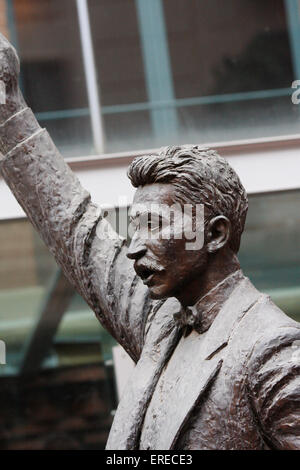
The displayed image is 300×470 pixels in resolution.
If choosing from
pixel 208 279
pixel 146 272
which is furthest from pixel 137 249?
pixel 208 279

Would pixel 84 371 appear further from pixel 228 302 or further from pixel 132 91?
pixel 228 302

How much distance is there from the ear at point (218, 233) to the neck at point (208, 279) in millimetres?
31

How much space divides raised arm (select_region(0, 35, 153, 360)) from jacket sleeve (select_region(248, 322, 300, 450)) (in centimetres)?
62

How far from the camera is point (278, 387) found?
2465mm

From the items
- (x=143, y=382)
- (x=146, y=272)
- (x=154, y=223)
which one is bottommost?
(x=143, y=382)

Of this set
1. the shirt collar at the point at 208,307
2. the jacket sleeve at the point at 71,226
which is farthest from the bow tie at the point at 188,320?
the jacket sleeve at the point at 71,226

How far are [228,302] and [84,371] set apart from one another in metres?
4.60

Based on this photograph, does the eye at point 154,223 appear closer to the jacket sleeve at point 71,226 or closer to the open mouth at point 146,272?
the open mouth at point 146,272

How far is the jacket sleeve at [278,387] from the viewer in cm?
244

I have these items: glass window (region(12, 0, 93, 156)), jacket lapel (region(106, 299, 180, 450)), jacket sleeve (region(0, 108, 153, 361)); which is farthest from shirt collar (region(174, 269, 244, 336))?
glass window (region(12, 0, 93, 156))

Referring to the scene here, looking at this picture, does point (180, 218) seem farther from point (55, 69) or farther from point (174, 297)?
point (55, 69)

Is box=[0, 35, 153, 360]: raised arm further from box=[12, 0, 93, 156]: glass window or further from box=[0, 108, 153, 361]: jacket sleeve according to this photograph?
box=[12, 0, 93, 156]: glass window

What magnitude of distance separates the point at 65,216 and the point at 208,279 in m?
0.57
